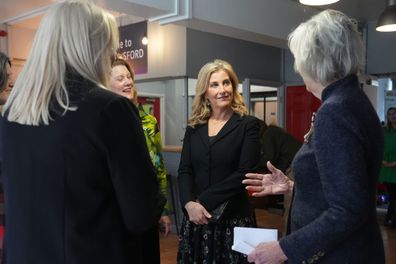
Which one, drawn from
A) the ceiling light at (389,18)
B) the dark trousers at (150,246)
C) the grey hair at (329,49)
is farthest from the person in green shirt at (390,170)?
the dark trousers at (150,246)

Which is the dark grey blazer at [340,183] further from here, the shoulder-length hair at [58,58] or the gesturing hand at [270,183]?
the shoulder-length hair at [58,58]

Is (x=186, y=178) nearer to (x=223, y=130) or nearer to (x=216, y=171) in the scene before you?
(x=216, y=171)

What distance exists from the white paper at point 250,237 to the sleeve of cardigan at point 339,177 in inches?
10.5

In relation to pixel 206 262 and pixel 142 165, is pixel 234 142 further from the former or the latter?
pixel 142 165

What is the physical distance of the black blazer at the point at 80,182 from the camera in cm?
100

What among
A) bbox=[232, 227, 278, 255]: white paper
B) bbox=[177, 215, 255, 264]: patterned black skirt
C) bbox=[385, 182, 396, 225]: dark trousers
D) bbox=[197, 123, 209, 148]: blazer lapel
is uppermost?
bbox=[197, 123, 209, 148]: blazer lapel

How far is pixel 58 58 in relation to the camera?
103 centimetres

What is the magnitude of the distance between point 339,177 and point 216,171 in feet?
3.69

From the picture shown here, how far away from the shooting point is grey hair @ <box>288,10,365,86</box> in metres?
1.15

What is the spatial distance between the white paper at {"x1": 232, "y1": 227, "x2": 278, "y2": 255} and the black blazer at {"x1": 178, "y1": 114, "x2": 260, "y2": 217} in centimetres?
65

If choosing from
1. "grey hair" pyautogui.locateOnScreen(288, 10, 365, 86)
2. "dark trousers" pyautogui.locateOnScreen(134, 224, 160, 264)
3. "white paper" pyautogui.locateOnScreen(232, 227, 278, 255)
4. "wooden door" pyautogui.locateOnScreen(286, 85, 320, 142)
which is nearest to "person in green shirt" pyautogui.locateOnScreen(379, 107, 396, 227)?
"wooden door" pyautogui.locateOnScreen(286, 85, 320, 142)

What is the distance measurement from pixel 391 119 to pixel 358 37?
5.04 meters

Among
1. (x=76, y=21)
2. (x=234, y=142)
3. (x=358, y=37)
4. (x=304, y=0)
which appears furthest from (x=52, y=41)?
(x=304, y=0)

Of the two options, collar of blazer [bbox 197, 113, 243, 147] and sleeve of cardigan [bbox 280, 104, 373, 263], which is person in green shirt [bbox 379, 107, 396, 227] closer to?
collar of blazer [bbox 197, 113, 243, 147]
